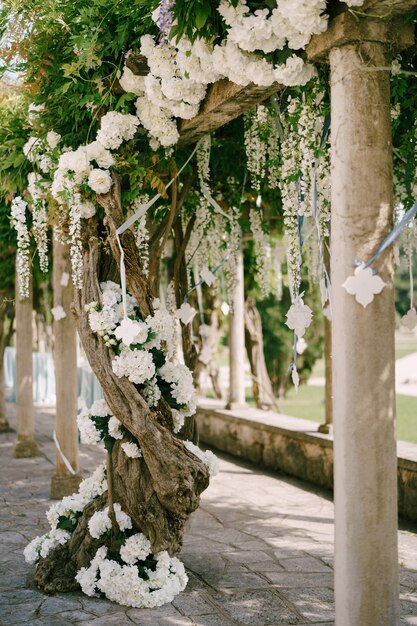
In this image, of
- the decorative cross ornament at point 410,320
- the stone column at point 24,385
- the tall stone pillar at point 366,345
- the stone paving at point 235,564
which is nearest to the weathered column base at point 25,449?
the stone column at point 24,385

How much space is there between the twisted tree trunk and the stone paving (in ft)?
0.77

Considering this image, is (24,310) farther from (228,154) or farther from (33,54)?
(33,54)

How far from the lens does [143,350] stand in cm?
374

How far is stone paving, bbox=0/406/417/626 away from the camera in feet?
11.5

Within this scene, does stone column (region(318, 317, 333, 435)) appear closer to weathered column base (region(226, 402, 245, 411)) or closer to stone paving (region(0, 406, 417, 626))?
→ stone paving (region(0, 406, 417, 626))

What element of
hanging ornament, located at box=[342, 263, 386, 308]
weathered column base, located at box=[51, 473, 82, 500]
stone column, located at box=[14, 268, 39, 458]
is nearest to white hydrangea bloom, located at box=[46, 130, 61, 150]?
hanging ornament, located at box=[342, 263, 386, 308]

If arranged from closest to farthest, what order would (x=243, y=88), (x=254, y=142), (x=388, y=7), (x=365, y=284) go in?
(x=388, y=7)
(x=365, y=284)
(x=243, y=88)
(x=254, y=142)

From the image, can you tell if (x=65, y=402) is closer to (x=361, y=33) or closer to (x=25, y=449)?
(x=25, y=449)

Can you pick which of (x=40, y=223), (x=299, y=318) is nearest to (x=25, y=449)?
(x=40, y=223)

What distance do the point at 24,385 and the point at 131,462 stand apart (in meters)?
4.65

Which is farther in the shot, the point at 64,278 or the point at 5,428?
the point at 5,428

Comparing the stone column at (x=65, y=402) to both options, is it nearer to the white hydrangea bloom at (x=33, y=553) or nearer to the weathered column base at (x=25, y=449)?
the white hydrangea bloom at (x=33, y=553)

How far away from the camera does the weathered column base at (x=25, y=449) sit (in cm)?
820

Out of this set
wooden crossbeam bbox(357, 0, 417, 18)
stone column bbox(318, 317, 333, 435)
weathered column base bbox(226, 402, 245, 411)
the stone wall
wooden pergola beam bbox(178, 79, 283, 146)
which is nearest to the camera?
wooden crossbeam bbox(357, 0, 417, 18)
